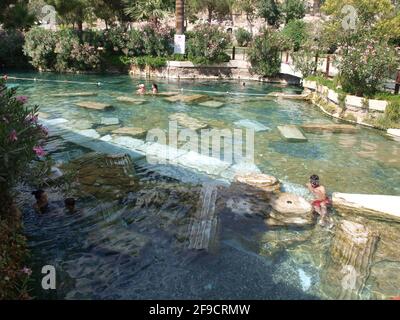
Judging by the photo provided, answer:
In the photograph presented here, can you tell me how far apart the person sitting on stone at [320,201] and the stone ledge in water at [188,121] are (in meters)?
7.07

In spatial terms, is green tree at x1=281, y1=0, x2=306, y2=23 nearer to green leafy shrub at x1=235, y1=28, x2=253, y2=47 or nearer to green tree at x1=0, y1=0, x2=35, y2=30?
green leafy shrub at x1=235, y1=28, x2=253, y2=47

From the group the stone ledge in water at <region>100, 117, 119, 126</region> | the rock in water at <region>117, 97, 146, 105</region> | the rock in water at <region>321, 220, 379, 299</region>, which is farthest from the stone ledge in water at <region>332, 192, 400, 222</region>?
the rock in water at <region>117, 97, 146, 105</region>

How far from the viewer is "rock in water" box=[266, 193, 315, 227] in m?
8.65

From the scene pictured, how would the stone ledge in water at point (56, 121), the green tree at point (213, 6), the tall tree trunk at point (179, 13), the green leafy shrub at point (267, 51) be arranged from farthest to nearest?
1. the green tree at point (213, 6)
2. the tall tree trunk at point (179, 13)
3. the green leafy shrub at point (267, 51)
4. the stone ledge in water at point (56, 121)

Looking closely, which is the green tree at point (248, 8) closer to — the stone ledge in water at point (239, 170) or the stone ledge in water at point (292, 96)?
the stone ledge in water at point (292, 96)

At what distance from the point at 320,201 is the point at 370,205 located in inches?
48.5

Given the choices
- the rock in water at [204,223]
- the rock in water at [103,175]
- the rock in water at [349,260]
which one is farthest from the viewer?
the rock in water at [103,175]

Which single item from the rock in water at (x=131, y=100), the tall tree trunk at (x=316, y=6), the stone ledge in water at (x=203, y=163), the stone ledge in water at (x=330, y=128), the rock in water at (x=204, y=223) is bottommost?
the rock in water at (x=204, y=223)

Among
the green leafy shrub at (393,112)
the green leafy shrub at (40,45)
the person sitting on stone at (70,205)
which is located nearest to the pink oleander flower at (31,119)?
the person sitting on stone at (70,205)

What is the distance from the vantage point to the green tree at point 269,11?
47.6 metres

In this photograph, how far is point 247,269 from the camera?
7.00m

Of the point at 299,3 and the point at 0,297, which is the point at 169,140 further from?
the point at 299,3

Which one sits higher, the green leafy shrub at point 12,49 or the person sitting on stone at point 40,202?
the green leafy shrub at point 12,49

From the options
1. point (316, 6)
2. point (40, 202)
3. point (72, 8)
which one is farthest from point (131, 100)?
point (316, 6)
